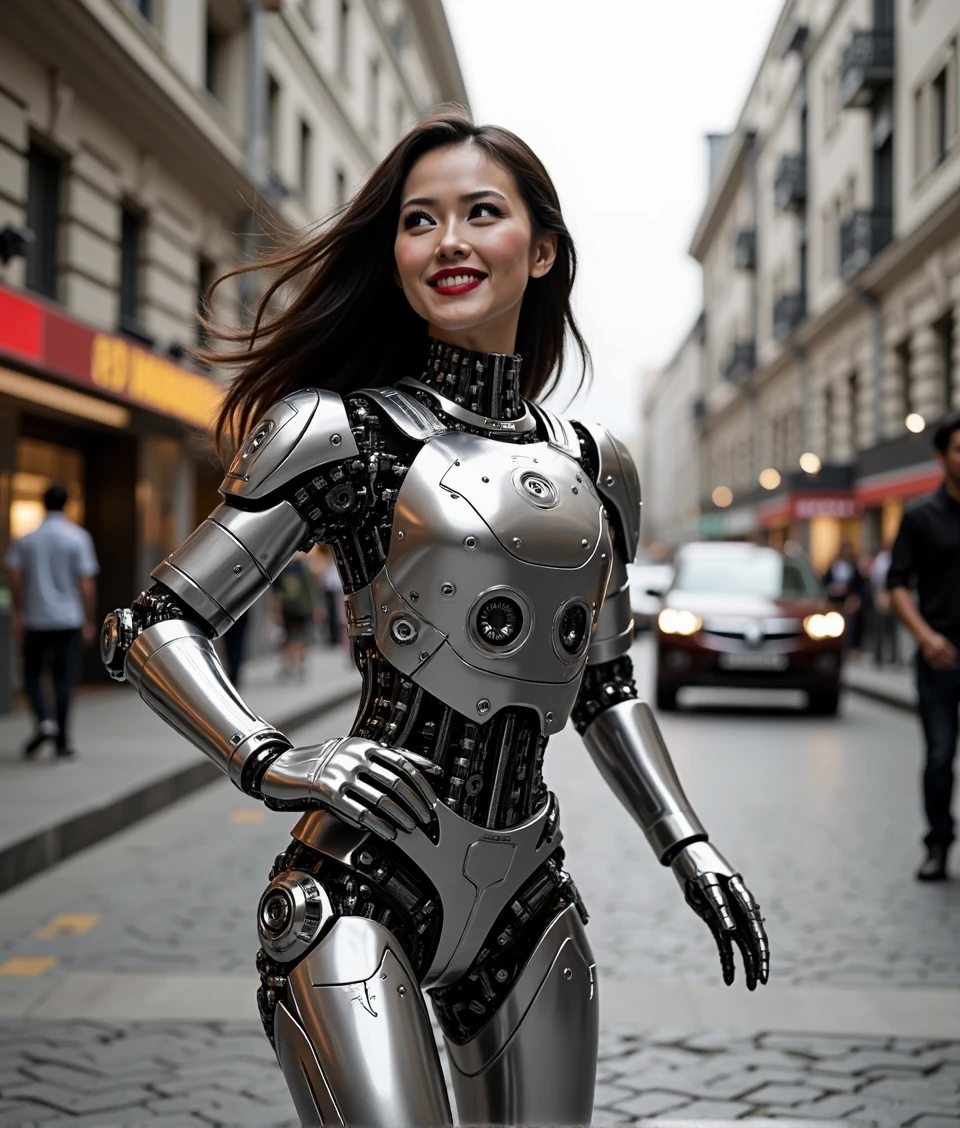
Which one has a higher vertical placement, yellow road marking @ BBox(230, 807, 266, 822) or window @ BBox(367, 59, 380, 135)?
window @ BBox(367, 59, 380, 135)

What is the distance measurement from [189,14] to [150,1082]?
1579 centimetres

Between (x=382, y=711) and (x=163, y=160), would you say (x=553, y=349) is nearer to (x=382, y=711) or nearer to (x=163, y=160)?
(x=382, y=711)

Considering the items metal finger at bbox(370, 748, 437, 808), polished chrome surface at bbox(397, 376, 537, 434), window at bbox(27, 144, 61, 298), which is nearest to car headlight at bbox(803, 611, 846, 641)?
window at bbox(27, 144, 61, 298)

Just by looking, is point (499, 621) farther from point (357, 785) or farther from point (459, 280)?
point (459, 280)

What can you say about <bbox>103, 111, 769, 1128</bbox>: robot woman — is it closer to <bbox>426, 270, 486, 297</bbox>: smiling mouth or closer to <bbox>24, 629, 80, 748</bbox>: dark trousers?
<bbox>426, 270, 486, 297</bbox>: smiling mouth

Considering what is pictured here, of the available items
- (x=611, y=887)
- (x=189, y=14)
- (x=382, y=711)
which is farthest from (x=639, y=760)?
(x=189, y=14)

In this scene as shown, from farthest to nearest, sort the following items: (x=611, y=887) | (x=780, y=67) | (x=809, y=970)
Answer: (x=780, y=67) → (x=611, y=887) → (x=809, y=970)

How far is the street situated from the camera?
3.63 m

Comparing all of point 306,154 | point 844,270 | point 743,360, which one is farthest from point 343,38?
point 743,360

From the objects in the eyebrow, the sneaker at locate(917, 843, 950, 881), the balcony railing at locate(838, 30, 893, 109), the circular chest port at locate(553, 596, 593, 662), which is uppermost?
the balcony railing at locate(838, 30, 893, 109)

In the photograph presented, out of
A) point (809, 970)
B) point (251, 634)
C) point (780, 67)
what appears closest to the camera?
point (809, 970)

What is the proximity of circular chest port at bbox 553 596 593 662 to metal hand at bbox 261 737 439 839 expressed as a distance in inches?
11.5

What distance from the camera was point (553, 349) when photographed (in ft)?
8.14

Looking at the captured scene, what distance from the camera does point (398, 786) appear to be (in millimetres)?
1719
